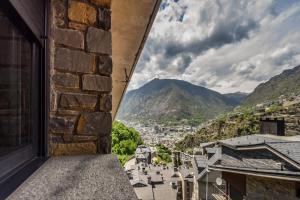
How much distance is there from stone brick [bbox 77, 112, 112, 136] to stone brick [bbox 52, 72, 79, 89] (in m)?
0.20

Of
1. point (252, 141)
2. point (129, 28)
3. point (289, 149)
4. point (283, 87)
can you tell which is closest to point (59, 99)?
point (129, 28)

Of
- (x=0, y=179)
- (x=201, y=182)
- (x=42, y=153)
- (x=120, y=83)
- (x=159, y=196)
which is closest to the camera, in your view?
(x=0, y=179)

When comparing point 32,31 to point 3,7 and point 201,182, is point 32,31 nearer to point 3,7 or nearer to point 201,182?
point 3,7

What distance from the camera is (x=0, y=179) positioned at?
0.75 meters

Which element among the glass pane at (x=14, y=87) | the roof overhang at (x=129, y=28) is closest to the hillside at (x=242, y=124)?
the roof overhang at (x=129, y=28)

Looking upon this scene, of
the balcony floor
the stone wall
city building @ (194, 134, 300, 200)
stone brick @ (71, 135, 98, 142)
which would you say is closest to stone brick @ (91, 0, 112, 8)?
stone brick @ (71, 135, 98, 142)

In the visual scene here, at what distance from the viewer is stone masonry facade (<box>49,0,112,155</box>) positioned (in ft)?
4.30

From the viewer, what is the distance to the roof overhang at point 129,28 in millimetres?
1624

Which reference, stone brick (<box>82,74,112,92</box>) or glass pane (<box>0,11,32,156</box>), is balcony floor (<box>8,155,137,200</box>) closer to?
glass pane (<box>0,11,32,156</box>)

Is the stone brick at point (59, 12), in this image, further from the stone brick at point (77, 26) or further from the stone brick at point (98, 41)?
the stone brick at point (98, 41)

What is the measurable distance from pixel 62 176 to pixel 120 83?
257 cm

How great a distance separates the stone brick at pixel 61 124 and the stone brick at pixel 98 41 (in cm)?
46

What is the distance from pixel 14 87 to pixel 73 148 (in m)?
0.50

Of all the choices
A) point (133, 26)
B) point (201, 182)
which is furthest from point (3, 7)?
point (201, 182)
